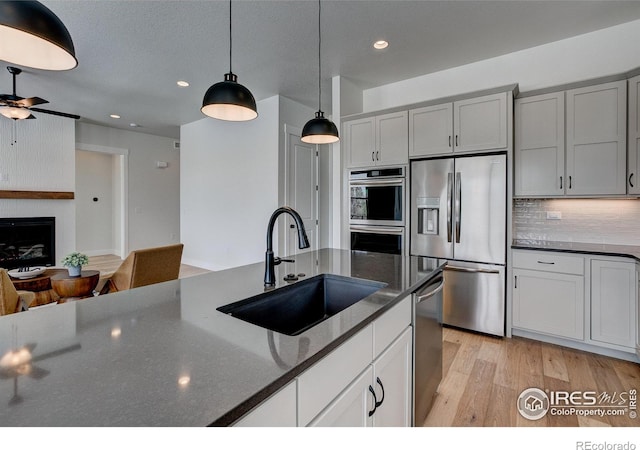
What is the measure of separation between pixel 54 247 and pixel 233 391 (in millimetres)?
6911

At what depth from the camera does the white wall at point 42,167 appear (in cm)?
516

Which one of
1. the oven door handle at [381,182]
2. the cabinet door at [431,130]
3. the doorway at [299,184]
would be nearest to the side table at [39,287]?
the doorway at [299,184]

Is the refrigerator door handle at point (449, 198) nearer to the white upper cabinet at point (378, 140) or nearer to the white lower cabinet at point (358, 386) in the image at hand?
the white upper cabinet at point (378, 140)

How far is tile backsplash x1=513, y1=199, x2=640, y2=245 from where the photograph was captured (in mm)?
2891

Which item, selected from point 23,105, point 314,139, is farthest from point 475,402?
point 23,105

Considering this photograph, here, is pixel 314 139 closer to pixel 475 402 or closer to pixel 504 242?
pixel 504 242

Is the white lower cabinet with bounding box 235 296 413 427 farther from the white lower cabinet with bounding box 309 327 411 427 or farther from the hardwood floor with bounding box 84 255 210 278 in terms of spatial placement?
the hardwood floor with bounding box 84 255 210 278

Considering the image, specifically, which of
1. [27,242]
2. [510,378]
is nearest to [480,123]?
[510,378]

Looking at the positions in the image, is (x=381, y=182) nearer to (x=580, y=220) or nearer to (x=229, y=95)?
(x=580, y=220)

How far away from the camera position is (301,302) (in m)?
1.54

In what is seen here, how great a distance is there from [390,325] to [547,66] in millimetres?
3501

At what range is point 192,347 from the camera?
32.2 inches

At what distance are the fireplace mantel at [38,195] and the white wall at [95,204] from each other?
6.02ft

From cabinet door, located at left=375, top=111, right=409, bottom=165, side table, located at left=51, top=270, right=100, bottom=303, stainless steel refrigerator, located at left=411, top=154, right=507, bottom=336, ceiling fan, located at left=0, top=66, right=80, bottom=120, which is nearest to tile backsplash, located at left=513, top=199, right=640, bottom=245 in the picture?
stainless steel refrigerator, located at left=411, top=154, right=507, bottom=336
